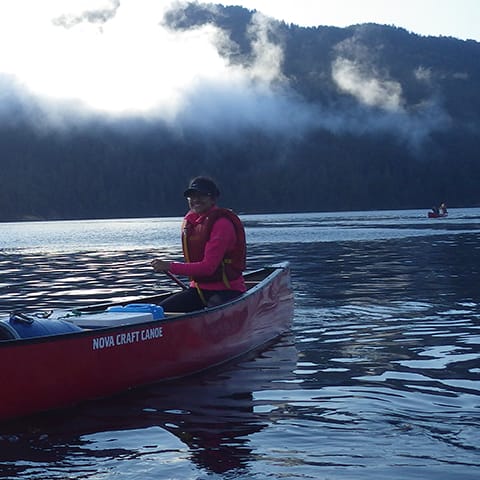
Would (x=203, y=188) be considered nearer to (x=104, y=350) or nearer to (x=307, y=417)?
(x=104, y=350)

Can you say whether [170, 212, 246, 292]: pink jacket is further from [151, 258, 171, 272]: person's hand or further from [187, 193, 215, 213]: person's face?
[151, 258, 171, 272]: person's hand

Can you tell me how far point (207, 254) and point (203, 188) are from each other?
98cm

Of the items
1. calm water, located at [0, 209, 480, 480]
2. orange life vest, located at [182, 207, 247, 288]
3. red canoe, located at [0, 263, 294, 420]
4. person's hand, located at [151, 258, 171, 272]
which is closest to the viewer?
calm water, located at [0, 209, 480, 480]

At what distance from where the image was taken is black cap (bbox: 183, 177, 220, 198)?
12805 millimetres

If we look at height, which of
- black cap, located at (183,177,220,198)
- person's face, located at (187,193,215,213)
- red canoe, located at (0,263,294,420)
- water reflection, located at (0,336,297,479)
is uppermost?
black cap, located at (183,177,220,198)

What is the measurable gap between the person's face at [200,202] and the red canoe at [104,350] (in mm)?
1487

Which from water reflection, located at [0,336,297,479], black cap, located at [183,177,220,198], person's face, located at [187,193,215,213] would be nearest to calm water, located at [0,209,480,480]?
water reflection, located at [0,336,297,479]

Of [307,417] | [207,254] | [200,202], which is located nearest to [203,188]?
[200,202]

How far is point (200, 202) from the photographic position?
12898mm

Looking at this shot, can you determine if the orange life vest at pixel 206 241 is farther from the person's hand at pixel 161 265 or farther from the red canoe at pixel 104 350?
the person's hand at pixel 161 265

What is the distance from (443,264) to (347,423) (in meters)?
25.1

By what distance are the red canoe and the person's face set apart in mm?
1487

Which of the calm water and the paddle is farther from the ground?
the paddle

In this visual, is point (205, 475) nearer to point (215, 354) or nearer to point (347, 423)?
point (347, 423)
